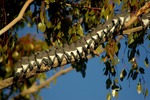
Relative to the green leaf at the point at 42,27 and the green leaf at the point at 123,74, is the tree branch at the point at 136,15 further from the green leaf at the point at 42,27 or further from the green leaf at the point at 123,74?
the green leaf at the point at 123,74

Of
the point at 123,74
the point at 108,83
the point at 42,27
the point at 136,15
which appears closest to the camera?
the point at 136,15

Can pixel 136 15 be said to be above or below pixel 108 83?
above

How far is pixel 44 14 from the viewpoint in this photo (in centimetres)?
296

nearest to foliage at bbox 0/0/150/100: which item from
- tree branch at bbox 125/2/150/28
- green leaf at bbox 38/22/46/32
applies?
green leaf at bbox 38/22/46/32

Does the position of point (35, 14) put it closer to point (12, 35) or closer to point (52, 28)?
point (52, 28)

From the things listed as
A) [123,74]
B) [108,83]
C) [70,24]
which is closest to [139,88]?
[123,74]

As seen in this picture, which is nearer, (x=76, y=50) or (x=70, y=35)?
(x=76, y=50)

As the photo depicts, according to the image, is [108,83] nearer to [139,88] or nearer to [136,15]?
[139,88]

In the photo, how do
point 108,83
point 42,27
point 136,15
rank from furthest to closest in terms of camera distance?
point 108,83 < point 42,27 < point 136,15

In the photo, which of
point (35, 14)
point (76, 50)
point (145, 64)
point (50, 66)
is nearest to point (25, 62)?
point (50, 66)

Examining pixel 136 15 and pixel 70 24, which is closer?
pixel 136 15

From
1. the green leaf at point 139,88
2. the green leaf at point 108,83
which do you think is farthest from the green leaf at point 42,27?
the green leaf at point 139,88

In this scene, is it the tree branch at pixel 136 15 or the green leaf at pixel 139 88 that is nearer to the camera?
the tree branch at pixel 136 15

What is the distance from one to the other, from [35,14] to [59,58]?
106cm
